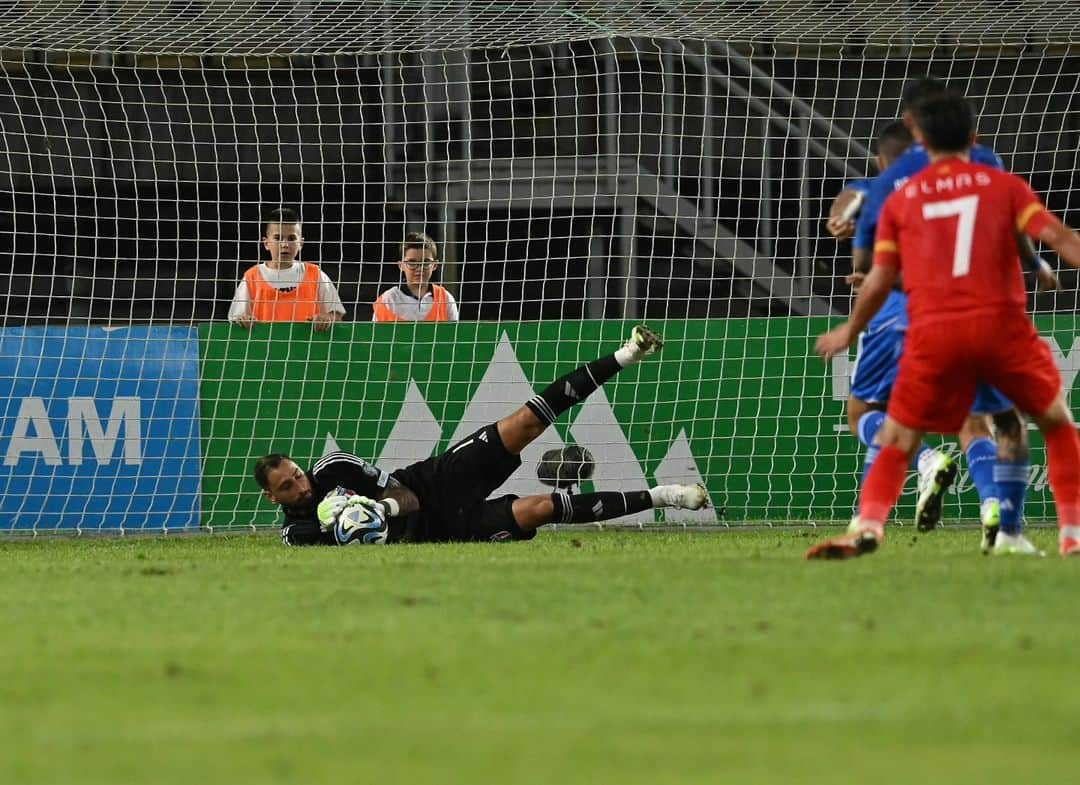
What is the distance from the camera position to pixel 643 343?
968 cm

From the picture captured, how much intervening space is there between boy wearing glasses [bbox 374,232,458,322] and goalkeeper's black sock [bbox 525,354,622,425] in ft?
6.45

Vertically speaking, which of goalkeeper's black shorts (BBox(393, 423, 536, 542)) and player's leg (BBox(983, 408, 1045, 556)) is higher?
player's leg (BBox(983, 408, 1045, 556))

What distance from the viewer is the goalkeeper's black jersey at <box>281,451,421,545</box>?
379 inches

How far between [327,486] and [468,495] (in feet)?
2.61

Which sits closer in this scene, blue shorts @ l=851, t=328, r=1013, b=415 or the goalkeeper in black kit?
blue shorts @ l=851, t=328, r=1013, b=415

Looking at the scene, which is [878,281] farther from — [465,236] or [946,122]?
[465,236]

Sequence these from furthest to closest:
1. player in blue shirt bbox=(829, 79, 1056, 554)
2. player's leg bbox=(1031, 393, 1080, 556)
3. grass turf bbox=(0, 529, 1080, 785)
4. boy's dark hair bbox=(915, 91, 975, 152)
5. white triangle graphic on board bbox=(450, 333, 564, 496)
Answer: white triangle graphic on board bbox=(450, 333, 564, 496) < player in blue shirt bbox=(829, 79, 1056, 554) < player's leg bbox=(1031, 393, 1080, 556) < boy's dark hair bbox=(915, 91, 975, 152) < grass turf bbox=(0, 529, 1080, 785)

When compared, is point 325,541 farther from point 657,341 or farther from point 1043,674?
point 1043,674

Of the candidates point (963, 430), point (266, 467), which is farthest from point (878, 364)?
point (266, 467)

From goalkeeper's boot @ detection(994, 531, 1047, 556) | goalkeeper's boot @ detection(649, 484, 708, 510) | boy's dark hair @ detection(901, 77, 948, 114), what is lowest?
goalkeeper's boot @ detection(649, 484, 708, 510)

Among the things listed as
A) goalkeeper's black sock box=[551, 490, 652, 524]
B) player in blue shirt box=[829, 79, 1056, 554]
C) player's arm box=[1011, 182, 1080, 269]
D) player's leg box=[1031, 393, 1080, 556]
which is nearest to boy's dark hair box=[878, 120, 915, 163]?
player in blue shirt box=[829, 79, 1056, 554]

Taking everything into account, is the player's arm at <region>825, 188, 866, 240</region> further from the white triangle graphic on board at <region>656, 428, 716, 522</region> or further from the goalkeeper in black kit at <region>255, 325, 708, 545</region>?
the white triangle graphic on board at <region>656, 428, 716, 522</region>

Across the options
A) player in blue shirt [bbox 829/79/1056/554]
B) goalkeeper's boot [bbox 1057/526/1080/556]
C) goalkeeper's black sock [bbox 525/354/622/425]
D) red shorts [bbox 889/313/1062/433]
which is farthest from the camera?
goalkeeper's black sock [bbox 525/354/622/425]

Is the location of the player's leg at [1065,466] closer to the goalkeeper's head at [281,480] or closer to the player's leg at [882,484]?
the player's leg at [882,484]
